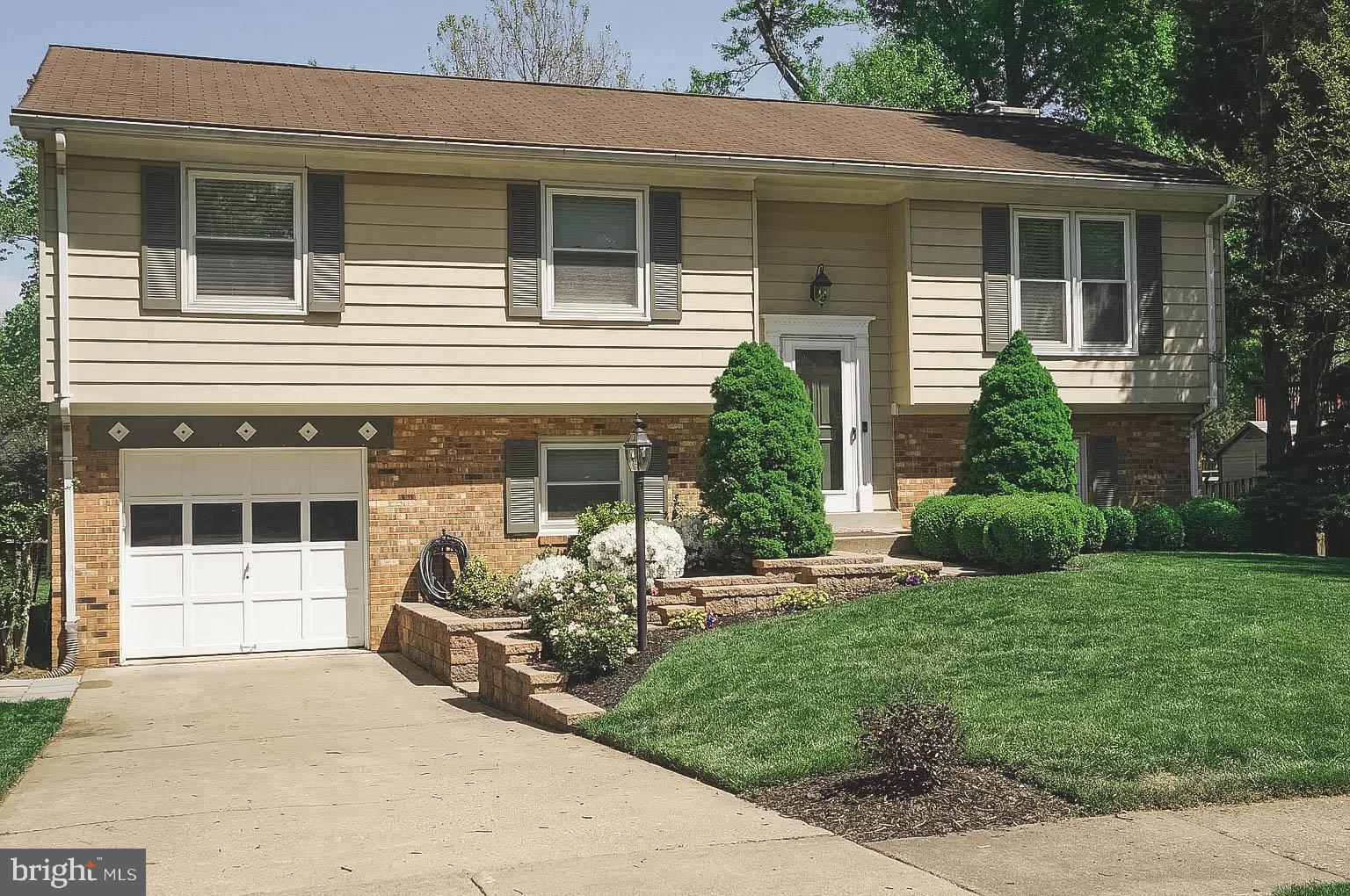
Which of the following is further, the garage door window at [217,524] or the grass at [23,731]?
the garage door window at [217,524]

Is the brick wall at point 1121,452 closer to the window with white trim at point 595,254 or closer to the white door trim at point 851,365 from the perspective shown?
the white door trim at point 851,365

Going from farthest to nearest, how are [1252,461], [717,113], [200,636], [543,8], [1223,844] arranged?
1. [1252,461]
2. [543,8]
3. [717,113]
4. [200,636]
5. [1223,844]

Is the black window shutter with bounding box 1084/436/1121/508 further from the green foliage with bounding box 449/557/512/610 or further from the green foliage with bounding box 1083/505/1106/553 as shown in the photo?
the green foliage with bounding box 449/557/512/610

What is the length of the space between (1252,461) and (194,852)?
34933 mm

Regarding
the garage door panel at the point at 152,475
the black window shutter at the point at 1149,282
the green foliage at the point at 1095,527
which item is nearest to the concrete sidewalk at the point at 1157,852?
the green foliage at the point at 1095,527

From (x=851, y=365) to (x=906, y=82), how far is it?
45.2ft

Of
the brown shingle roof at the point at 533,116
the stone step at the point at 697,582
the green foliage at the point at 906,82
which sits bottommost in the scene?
the stone step at the point at 697,582

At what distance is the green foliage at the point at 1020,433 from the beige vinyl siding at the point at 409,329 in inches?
115

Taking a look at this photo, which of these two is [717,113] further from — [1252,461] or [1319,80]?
[1252,461]

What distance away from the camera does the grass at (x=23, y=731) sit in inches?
342

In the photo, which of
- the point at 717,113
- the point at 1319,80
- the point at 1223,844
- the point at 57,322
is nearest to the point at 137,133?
the point at 57,322

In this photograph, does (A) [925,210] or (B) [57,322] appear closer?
(B) [57,322]

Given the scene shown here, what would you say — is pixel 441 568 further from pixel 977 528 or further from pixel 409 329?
pixel 977 528

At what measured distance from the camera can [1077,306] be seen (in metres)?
16.7
